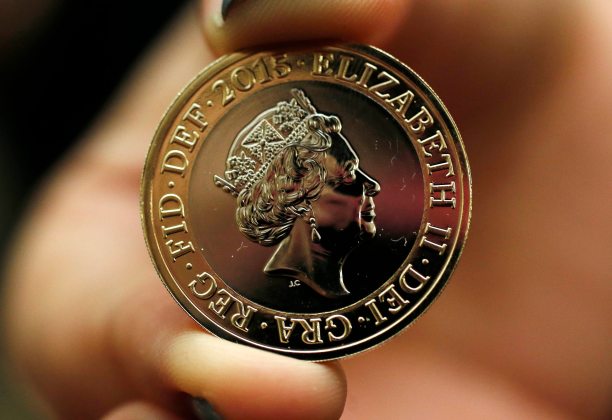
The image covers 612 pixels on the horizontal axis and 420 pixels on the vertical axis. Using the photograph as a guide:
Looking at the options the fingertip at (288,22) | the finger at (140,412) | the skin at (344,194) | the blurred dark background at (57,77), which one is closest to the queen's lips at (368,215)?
the skin at (344,194)

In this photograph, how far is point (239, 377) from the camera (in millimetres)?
809

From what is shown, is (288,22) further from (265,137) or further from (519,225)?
(519,225)

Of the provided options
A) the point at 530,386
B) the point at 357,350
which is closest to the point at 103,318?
the point at 357,350

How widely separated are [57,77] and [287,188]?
97 centimetres

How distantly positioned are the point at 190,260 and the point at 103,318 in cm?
27

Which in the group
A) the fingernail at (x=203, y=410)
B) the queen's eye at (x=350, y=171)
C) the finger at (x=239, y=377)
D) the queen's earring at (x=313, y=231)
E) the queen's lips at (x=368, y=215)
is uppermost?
the queen's eye at (x=350, y=171)

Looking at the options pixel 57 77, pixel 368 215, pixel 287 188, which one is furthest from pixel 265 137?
pixel 57 77

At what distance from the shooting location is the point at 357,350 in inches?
33.5

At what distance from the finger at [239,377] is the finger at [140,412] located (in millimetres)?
27

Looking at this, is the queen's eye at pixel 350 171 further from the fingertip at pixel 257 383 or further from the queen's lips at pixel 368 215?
the fingertip at pixel 257 383

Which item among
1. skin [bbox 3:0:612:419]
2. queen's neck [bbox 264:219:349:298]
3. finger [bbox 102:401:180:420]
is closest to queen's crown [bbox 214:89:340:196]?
queen's neck [bbox 264:219:349:298]

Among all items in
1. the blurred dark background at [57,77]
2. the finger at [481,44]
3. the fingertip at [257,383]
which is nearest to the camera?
the fingertip at [257,383]

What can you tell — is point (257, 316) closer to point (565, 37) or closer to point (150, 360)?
point (150, 360)

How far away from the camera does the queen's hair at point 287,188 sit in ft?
2.82
